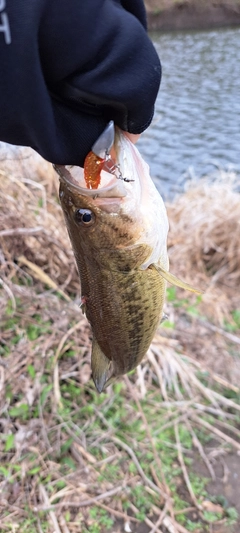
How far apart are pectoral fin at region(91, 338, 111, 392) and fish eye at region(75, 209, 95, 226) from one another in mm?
592

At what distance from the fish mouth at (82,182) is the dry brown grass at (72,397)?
1.92 meters

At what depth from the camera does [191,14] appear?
1042 inches

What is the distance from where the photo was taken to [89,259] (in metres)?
1.74

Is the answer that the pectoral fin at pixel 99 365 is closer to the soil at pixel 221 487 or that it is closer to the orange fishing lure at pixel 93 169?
the orange fishing lure at pixel 93 169

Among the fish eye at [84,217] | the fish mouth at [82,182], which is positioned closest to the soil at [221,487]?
the fish eye at [84,217]

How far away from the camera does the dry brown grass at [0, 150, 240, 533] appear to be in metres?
2.85

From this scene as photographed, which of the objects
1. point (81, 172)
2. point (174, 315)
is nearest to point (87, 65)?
point (81, 172)

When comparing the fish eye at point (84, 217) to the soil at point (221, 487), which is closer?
the fish eye at point (84, 217)

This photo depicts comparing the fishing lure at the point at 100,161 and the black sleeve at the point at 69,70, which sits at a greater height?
the black sleeve at the point at 69,70

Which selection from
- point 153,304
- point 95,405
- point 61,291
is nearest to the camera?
point 153,304

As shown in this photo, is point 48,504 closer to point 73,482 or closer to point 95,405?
point 73,482

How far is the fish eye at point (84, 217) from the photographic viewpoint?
1.58m

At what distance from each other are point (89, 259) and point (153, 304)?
37cm

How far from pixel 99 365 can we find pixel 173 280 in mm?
550
